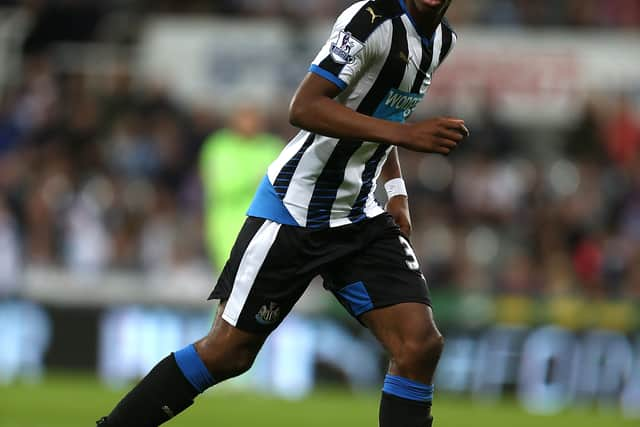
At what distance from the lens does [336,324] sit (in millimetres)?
11484

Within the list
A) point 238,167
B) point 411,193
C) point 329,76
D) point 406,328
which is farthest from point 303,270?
point 411,193

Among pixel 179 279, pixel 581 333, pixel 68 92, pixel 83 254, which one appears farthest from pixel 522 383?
pixel 68 92

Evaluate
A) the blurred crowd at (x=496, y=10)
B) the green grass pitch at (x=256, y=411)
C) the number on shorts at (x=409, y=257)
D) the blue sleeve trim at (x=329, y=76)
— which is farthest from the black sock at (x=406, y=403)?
the blurred crowd at (x=496, y=10)

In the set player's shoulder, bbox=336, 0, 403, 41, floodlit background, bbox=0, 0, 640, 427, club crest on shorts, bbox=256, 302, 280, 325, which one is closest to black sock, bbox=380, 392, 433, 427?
club crest on shorts, bbox=256, 302, 280, 325

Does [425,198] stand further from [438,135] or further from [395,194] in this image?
[438,135]

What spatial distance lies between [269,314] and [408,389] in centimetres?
59

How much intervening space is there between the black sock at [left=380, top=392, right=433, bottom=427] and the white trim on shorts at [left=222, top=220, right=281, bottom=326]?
0.65m

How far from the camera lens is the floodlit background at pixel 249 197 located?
36.4ft

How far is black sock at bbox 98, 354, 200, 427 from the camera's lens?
5.39 m

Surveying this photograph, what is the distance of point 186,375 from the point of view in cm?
539

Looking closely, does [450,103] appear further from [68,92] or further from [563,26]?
[68,92]

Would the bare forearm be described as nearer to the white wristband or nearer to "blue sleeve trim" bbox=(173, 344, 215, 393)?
the white wristband

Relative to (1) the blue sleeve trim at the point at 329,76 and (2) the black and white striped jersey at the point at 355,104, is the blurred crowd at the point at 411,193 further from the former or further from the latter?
(1) the blue sleeve trim at the point at 329,76

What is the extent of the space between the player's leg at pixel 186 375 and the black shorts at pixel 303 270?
0.07 m
